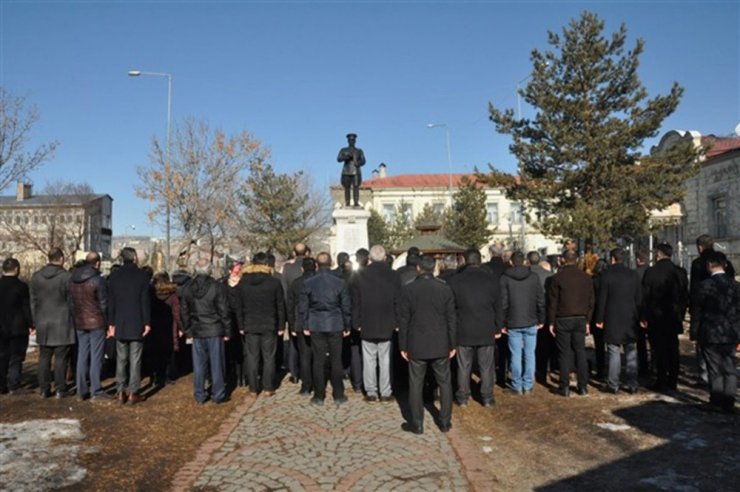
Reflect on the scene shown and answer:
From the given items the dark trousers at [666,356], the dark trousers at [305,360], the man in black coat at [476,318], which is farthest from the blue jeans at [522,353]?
the dark trousers at [305,360]

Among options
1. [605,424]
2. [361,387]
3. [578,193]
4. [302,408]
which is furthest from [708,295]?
[578,193]

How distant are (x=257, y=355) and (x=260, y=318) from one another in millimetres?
605

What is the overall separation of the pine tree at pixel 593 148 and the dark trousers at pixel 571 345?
40.3ft

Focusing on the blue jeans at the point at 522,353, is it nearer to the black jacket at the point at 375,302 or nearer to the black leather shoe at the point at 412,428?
the black jacket at the point at 375,302

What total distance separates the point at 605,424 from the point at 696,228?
37227 millimetres

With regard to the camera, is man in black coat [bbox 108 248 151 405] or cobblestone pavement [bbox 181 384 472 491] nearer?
cobblestone pavement [bbox 181 384 472 491]

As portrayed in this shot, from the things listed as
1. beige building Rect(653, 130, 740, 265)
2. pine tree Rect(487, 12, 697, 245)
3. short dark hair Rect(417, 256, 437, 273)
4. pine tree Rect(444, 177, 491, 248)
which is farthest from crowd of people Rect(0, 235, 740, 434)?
pine tree Rect(444, 177, 491, 248)

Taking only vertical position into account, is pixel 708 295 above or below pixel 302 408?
above

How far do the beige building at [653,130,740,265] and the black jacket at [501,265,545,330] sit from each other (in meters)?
29.6

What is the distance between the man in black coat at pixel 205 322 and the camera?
23.5 ft

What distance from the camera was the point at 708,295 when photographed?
660cm

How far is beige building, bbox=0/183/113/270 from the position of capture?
3094 centimetres

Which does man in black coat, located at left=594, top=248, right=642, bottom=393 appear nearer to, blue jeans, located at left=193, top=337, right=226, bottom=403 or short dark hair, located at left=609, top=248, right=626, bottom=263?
short dark hair, located at left=609, top=248, right=626, bottom=263

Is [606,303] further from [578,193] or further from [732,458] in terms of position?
[578,193]
